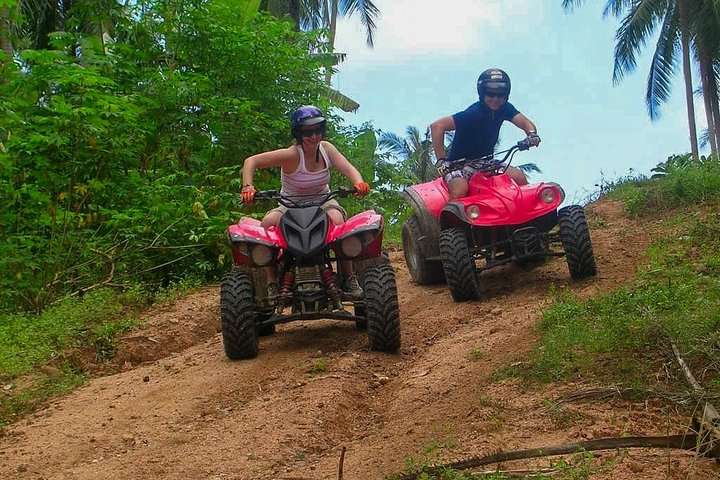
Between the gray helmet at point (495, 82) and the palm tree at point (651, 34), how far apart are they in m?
24.3

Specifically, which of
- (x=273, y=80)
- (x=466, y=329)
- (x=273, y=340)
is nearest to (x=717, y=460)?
(x=466, y=329)

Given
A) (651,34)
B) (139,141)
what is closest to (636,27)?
(651,34)

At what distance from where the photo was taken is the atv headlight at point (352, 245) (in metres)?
6.79

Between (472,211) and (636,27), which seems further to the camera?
(636,27)

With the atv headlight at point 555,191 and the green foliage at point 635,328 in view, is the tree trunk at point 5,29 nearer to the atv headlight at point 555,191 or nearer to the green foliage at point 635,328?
the atv headlight at point 555,191

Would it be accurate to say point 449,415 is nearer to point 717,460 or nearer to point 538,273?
point 717,460

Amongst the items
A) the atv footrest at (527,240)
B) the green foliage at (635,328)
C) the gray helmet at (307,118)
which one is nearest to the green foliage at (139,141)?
the gray helmet at (307,118)

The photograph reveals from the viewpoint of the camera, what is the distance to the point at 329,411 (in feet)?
17.3

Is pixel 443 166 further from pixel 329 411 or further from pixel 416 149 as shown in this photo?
pixel 416 149

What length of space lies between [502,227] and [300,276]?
2.43 meters

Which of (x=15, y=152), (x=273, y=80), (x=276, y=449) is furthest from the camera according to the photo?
(x=273, y=80)

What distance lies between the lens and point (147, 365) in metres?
7.67

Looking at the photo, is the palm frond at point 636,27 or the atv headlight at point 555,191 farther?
the palm frond at point 636,27

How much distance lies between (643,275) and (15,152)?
22.0 feet
